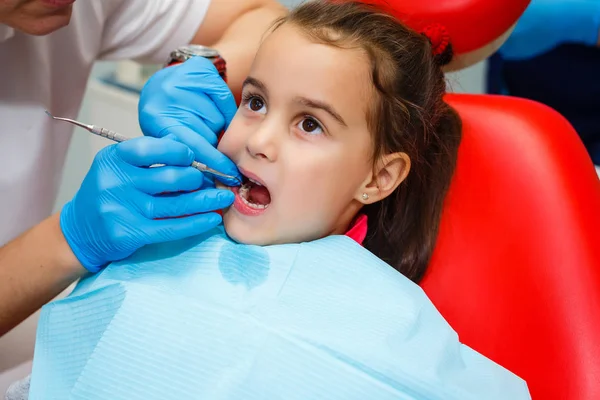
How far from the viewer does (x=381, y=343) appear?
0.90 metres

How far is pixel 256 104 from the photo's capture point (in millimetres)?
1055

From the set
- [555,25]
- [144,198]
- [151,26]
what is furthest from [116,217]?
[555,25]

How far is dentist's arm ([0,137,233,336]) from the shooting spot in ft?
3.13

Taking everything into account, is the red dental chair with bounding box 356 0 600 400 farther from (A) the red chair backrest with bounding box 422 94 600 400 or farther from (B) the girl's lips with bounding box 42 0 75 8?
(B) the girl's lips with bounding box 42 0 75 8

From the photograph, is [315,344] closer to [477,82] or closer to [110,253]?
[110,253]

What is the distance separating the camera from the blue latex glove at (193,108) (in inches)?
40.4

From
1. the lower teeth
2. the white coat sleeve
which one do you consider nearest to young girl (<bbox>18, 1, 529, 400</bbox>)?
the lower teeth

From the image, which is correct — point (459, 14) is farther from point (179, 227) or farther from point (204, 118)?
point (179, 227)

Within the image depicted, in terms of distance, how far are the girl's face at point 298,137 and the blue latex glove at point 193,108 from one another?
0.04m

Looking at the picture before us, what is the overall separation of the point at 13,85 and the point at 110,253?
465 mm

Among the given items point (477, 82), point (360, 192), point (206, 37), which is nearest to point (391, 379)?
point (360, 192)

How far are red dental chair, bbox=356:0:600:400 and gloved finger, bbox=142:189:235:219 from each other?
1.40 ft

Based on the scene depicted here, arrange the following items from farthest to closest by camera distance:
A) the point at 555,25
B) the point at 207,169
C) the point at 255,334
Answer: the point at 555,25 < the point at 207,169 < the point at 255,334

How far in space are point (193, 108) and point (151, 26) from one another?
37 centimetres
